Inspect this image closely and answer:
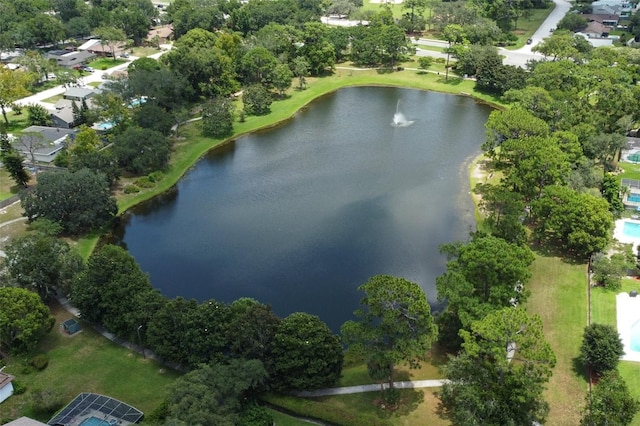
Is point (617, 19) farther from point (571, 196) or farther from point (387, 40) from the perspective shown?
point (571, 196)

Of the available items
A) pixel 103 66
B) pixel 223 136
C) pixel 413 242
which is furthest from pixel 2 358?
pixel 103 66

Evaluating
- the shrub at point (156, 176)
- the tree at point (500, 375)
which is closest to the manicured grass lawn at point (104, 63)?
the shrub at point (156, 176)

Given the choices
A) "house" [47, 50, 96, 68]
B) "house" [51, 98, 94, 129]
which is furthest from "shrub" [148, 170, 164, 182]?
"house" [47, 50, 96, 68]

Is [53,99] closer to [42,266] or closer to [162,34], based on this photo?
[162,34]

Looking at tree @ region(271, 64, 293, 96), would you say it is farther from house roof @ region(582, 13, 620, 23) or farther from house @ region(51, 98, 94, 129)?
house roof @ region(582, 13, 620, 23)

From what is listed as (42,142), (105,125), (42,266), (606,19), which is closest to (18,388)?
(42,266)
